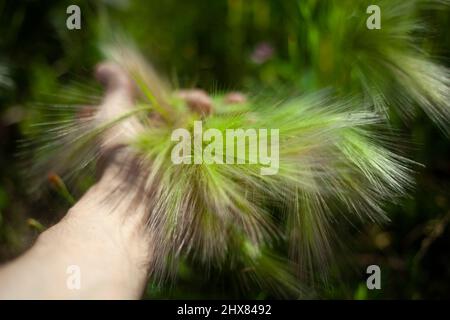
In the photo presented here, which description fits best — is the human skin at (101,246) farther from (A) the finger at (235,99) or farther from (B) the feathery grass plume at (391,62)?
(B) the feathery grass plume at (391,62)

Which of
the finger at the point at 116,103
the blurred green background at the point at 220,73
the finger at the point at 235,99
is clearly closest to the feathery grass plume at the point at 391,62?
the blurred green background at the point at 220,73

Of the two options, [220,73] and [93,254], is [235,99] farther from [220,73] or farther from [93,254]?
[93,254]

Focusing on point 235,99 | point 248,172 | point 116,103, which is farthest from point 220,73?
point 248,172

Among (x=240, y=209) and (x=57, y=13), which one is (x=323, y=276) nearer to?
(x=240, y=209)

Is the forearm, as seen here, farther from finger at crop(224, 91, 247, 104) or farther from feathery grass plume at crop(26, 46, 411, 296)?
finger at crop(224, 91, 247, 104)

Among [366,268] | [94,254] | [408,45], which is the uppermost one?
[408,45]

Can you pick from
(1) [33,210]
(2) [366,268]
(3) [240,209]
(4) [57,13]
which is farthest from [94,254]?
(4) [57,13]
